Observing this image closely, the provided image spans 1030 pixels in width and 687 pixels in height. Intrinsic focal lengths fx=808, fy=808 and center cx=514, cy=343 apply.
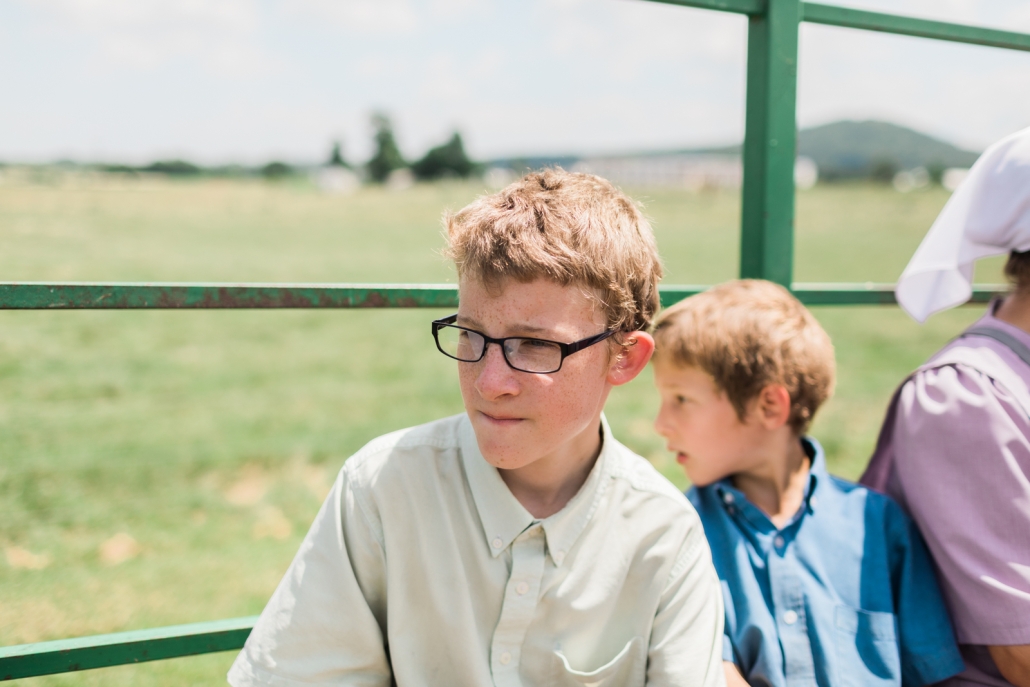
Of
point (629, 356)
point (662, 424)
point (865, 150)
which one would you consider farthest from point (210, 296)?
point (865, 150)

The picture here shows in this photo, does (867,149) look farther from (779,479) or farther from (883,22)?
(779,479)

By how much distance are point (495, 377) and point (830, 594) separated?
84cm

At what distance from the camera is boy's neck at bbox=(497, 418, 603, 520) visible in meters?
1.43

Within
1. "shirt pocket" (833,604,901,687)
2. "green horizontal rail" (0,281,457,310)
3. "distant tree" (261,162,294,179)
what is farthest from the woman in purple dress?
"distant tree" (261,162,294,179)

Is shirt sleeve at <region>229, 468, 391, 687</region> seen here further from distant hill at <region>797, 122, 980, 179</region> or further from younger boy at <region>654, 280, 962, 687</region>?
distant hill at <region>797, 122, 980, 179</region>

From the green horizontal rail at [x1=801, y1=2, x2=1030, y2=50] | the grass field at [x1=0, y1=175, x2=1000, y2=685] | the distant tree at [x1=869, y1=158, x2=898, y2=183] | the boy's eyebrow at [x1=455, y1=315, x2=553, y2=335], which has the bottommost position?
the distant tree at [x1=869, y1=158, x2=898, y2=183]

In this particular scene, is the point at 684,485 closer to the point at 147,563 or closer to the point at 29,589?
the point at 147,563

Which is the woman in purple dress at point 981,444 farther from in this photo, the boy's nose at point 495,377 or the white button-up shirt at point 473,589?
the boy's nose at point 495,377

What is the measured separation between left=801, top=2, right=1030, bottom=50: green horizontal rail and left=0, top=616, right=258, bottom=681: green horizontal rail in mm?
1810

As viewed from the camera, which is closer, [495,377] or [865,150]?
[495,377]

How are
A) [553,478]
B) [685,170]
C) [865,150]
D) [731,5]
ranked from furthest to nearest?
[865,150] < [685,170] < [731,5] < [553,478]

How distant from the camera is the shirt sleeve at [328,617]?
4.04 ft

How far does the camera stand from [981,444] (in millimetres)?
1518

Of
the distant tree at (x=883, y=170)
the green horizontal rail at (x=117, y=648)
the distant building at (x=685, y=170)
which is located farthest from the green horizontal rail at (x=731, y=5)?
the distant tree at (x=883, y=170)
